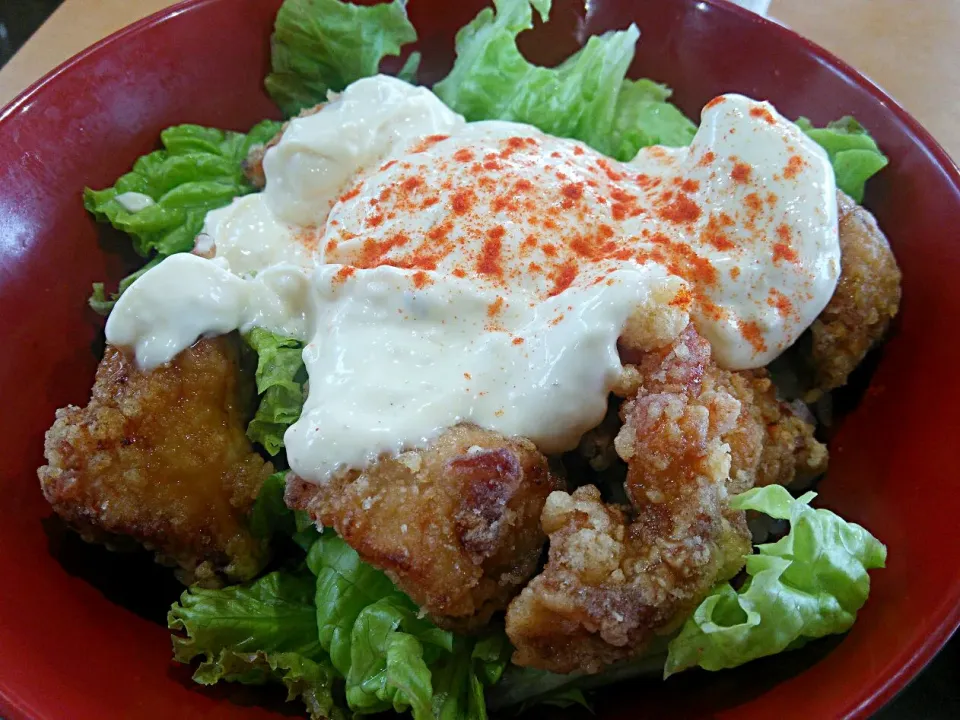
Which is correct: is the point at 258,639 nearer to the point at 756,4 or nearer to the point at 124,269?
the point at 124,269

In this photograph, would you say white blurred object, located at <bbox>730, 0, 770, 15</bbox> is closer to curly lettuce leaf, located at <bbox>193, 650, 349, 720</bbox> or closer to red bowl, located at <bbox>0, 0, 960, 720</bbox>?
red bowl, located at <bbox>0, 0, 960, 720</bbox>

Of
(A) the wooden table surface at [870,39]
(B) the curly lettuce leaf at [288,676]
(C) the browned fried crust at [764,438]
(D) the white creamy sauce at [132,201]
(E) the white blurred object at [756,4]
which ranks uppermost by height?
(E) the white blurred object at [756,4]

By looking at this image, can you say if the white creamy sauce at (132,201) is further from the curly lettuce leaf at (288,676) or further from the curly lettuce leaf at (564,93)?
the curly lettuce leaf at (288,676)

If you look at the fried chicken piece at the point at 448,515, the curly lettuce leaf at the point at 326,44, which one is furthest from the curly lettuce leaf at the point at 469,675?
the curly lettuce leaf at the point at 326,44

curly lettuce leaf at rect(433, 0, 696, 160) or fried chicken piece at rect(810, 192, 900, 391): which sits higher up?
curly lettuce leaf at rect(433, 0, 696, 160)

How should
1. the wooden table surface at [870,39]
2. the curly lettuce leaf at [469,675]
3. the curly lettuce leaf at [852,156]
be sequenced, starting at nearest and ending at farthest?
the curly lettuce leaf at [469,675] < the curly lettuce leaf at [852,156] < the wooden table surface at [870,39]

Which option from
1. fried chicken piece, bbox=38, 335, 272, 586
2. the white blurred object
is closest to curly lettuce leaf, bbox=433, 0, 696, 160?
the white blurred object

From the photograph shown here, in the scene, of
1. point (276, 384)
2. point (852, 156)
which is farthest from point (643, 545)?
point (852, 156)
